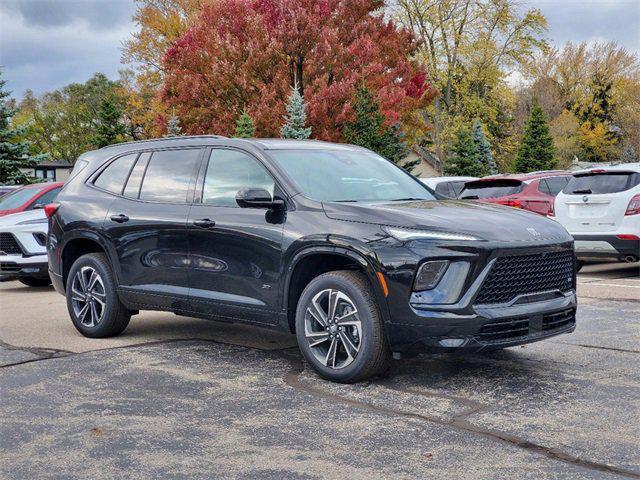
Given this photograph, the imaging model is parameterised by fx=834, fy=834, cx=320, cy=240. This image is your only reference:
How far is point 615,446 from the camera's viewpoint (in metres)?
4.29

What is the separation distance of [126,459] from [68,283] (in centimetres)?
411

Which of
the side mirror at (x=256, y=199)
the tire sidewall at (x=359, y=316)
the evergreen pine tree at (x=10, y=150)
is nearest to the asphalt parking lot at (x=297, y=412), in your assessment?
the tire sidewall at (x=359, y=316)

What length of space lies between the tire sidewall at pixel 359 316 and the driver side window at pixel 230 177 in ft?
3.17

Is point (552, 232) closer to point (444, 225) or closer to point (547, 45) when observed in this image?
point (444, 225)

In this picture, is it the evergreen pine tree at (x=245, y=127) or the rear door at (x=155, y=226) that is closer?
the rear door at (x=155, y=226)

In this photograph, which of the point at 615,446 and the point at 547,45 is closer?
the point at 615,446

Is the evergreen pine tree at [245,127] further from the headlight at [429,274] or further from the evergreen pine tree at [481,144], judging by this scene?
the headlight at [429,274]

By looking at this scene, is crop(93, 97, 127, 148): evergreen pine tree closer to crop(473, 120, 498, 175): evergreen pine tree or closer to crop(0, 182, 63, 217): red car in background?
crop(473, 120, 498, 175): evergreen pine tree

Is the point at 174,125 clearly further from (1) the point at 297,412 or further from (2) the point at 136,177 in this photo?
(1) the point at 297,412

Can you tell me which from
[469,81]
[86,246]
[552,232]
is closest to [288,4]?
[469,81]

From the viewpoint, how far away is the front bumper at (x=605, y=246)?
11906 mm

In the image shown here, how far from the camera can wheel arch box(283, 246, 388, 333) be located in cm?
550

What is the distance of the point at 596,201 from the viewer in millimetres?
12344

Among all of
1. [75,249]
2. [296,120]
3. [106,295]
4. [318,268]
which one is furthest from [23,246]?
[296,120]
